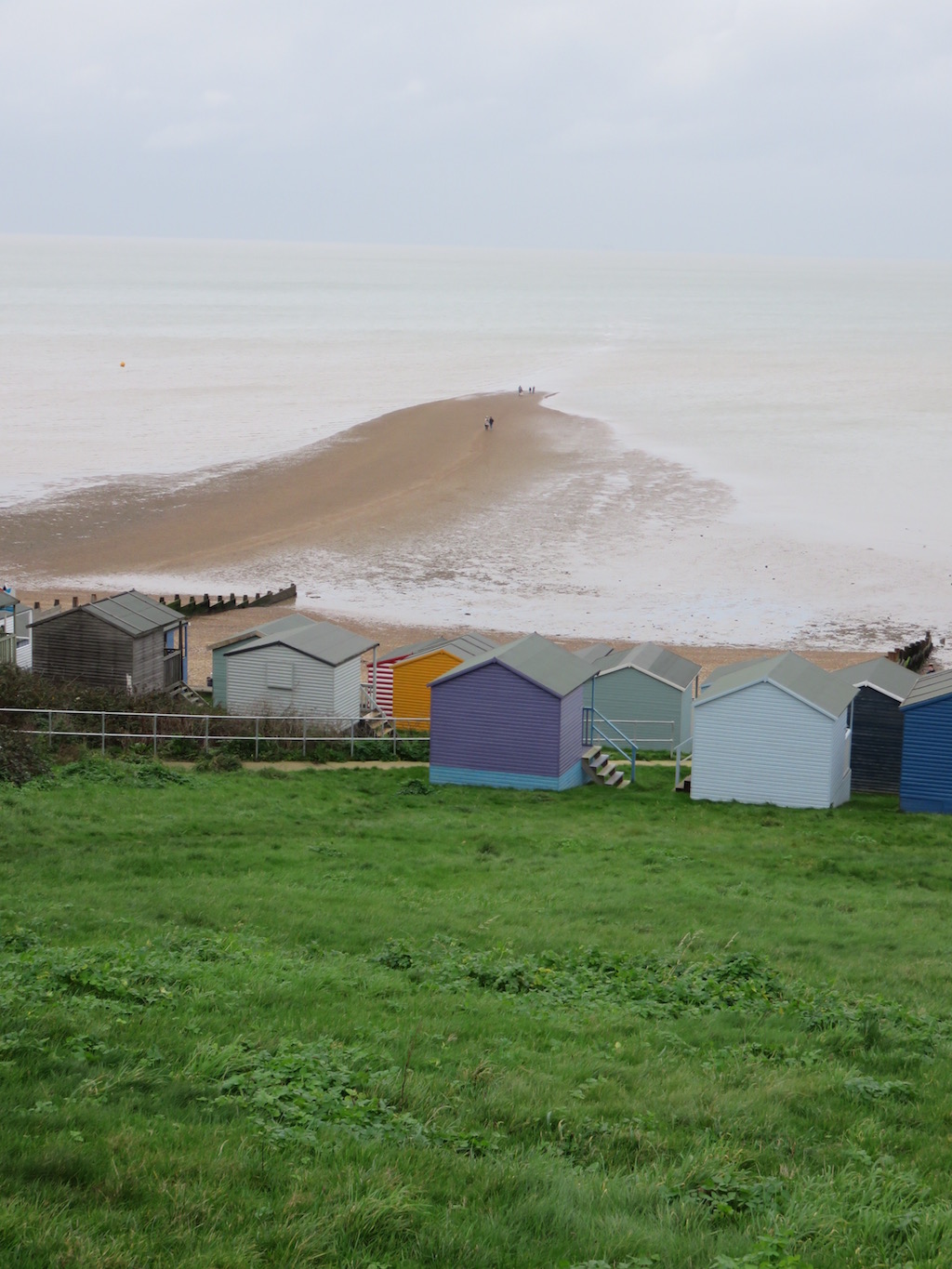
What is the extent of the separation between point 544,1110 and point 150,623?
25164 mm

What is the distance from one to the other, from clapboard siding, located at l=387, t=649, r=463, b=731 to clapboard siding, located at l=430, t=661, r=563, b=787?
16.7ft

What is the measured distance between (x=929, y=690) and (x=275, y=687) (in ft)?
51.3

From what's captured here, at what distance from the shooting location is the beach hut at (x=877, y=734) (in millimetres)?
29391

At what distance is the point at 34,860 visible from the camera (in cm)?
1839

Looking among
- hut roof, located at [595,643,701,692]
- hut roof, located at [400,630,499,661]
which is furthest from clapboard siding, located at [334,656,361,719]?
hut roof, located at [595,643,701,692]

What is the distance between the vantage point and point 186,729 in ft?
95.6

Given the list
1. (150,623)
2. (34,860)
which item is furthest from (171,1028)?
(150,623)

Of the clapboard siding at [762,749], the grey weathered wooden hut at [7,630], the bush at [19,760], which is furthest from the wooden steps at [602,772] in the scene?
the grey weathered wooden hut at [7,630]

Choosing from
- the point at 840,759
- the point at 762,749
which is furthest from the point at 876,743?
the point at 762,749

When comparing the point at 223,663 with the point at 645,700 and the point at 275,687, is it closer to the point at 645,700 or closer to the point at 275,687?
the point at 275,687

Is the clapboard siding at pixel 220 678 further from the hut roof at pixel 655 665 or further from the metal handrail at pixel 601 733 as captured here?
the hut roof at pixel 655 665

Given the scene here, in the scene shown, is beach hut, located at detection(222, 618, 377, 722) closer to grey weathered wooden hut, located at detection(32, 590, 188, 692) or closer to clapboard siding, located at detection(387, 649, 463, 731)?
clapboard siding, located at detection(387, 649, 463, 731)

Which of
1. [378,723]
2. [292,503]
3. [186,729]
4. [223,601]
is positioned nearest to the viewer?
[186,729]

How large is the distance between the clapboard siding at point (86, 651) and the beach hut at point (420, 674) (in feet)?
22.9
